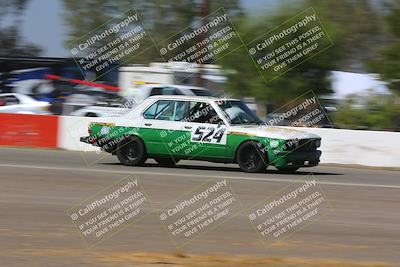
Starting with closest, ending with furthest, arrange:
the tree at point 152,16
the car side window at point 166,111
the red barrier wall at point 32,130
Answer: the car side window at point 166,111
the red barrier wall at point 32,130
the tree at point 152,16

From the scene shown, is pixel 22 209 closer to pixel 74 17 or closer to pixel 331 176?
pixel 331 176

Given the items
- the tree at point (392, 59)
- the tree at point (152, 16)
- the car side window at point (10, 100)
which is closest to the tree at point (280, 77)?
the tree at point (392, 59)

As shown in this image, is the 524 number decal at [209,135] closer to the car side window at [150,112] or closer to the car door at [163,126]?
the car door at [163,126]

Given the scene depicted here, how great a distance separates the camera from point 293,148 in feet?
52.3

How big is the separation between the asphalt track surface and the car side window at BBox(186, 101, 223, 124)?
1.01 m

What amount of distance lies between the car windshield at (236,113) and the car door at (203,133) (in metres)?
0.20

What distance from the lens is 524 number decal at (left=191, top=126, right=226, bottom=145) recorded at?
1606 centimetres

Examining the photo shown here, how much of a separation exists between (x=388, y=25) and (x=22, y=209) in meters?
26.3

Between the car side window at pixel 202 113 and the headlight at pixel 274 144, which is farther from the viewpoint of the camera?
the car side window at pixel 202 113

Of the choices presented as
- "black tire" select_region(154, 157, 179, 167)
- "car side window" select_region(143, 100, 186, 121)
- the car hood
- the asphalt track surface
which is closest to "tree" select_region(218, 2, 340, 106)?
the asphalt track surface

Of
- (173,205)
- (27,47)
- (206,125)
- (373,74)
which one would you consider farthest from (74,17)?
(173,205)

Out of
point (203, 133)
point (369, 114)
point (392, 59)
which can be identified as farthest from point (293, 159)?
point (392, 59)

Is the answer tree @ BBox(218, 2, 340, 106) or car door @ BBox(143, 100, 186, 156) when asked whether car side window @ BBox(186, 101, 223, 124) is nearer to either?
car door @ BBox(143, 100, 186, 156)

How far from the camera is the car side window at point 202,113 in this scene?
16250 millimetres
